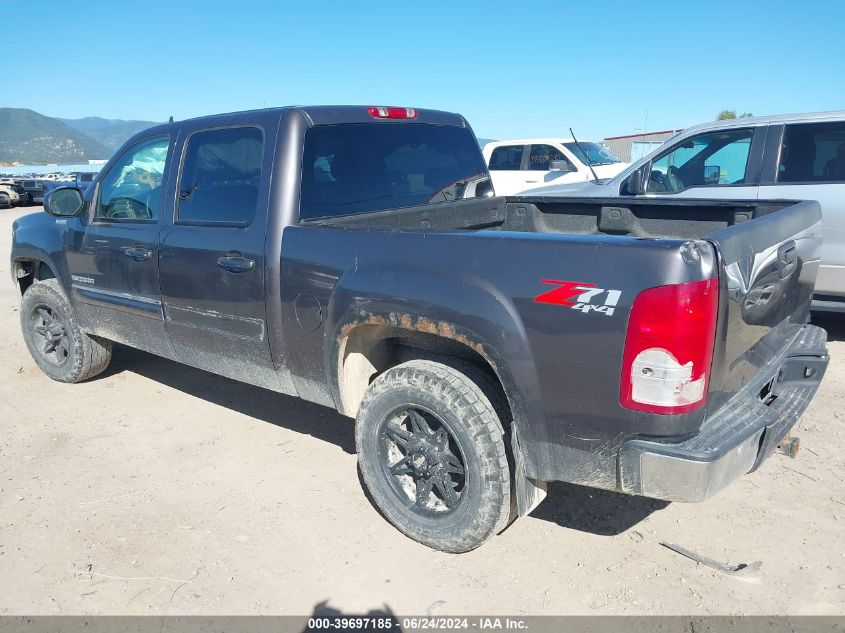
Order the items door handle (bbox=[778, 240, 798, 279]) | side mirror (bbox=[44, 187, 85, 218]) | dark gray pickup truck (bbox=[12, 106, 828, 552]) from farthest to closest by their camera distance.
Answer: side mirror (bbox=[44, 187, 85, 218]) < door handle (bbox=[778, 240, 798, 279]) < dark gray pickup truck (bbox=[12, 106, 828, 552])

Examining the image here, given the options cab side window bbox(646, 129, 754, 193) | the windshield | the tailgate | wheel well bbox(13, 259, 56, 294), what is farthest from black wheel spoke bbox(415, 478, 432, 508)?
the windshield

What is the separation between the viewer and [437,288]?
2.69 meters

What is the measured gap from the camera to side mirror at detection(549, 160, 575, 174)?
10.9 m

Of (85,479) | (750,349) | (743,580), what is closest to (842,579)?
(743,580)

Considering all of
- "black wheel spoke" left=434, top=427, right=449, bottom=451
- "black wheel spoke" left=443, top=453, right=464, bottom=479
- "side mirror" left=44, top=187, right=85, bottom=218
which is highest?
"side mirror" left=44, top=187, right=85, bottom=218

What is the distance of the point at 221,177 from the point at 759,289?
271cm

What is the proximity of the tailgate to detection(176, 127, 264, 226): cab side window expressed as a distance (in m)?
2.23

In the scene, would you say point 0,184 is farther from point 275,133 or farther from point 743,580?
point 743,580

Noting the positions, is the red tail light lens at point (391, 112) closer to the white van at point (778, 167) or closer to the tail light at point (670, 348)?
the white van at point (778, 167)

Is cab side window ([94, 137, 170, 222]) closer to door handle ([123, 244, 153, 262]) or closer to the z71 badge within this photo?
door handle ([123, 244, 153, 262])

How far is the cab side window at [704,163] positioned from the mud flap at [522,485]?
4.25 meters

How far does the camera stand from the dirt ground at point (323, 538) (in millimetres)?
2717

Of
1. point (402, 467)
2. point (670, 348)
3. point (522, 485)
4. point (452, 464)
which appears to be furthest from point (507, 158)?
point (670, 348)

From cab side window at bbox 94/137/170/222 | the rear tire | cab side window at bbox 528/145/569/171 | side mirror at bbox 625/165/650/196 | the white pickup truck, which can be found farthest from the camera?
cab side window at bbox 528/145/569/171
